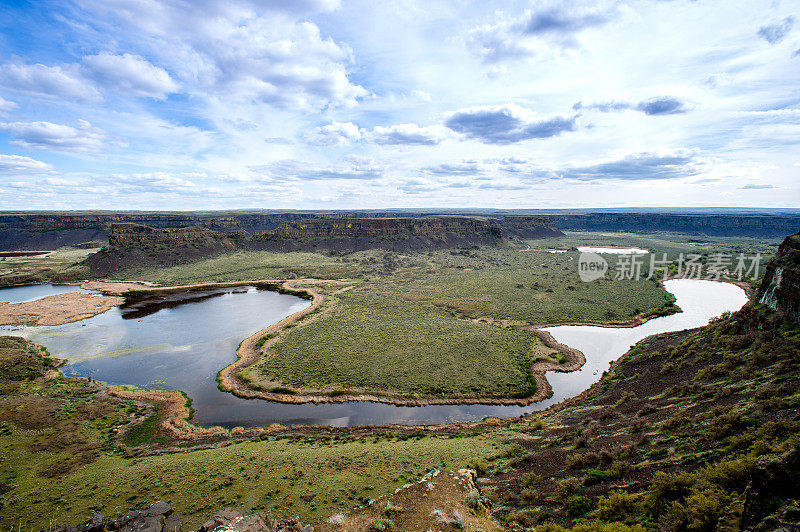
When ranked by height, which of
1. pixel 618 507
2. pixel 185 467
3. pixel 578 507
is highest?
pixel 618 507

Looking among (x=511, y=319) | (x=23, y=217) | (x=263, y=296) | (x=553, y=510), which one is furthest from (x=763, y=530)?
(x=23, y=217)

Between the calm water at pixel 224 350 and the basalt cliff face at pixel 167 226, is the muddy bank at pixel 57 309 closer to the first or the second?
the calm water at pixel 224 350

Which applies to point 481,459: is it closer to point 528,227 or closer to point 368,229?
point 368,229

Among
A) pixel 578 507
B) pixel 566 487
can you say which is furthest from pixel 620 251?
pixel 578 507

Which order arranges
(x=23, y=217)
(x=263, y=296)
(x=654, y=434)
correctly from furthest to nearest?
(x=23, y=217)
(x=263, y=296)
(x=654, y=434)

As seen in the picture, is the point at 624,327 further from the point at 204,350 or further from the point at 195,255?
the point at 195,255

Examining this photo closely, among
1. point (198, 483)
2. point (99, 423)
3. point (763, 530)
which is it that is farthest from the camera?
point (99, 423)
